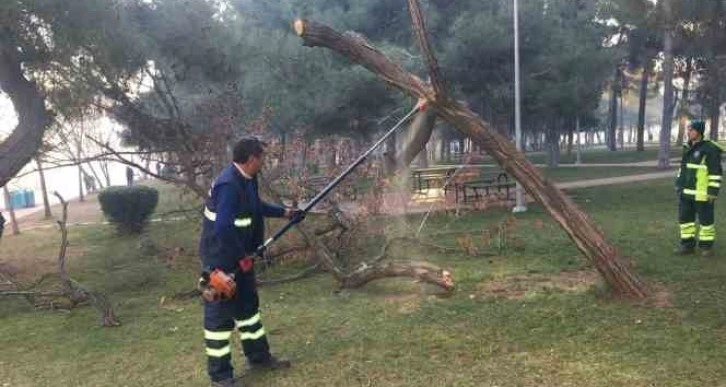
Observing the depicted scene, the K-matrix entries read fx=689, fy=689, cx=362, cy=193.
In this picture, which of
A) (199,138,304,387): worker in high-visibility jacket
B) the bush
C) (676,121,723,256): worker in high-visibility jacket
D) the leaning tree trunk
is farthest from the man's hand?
the bush

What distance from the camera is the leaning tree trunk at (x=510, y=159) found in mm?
5961

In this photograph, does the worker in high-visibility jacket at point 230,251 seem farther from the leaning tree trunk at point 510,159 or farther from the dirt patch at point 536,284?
the dirt patch at point 536,284

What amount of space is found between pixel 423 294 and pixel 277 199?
2.29 metres

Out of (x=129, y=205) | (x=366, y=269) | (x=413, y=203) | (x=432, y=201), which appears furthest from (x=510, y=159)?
(x=129, y=205)

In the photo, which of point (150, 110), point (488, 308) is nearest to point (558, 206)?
point (488, 308)

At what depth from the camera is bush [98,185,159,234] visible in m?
13.6

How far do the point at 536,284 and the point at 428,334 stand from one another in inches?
77.2

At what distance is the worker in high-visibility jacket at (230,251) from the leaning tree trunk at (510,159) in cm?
180

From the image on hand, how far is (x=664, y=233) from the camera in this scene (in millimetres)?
9688

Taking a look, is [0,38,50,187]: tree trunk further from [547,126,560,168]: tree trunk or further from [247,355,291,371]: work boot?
[547,126,560,168]: tree trunk

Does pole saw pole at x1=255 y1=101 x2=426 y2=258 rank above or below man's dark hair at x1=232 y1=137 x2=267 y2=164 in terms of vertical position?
below

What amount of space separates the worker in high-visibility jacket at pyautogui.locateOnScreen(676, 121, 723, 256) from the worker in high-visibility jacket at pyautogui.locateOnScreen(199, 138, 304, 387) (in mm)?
5368

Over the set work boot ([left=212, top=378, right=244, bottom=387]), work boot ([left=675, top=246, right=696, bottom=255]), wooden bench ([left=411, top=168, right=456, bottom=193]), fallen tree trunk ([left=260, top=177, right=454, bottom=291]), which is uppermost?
wooden bench ([left=411, top=168, right=456, bottom=193])

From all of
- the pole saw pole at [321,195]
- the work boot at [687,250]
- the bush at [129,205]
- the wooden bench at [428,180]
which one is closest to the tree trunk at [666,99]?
the wooden bench at [428,180]
